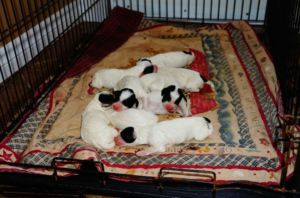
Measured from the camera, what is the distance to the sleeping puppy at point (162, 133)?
1854 millimetres

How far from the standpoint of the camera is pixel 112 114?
2037 millimetres

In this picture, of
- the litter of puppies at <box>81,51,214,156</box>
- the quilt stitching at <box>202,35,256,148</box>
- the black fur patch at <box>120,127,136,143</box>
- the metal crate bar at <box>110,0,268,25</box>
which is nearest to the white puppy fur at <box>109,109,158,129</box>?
the litter of puppies at <box>81,51,214,156</box>

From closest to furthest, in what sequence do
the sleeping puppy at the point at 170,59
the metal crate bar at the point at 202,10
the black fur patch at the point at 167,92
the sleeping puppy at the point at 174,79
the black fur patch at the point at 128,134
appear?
the black fur patch at the point at 128,134, the black fur patch at the point at 167,92, the sleeping puppy at the point at 174,79, the sleeping puppy at the point at 170,59, the metal crate bar at the point at 202,10

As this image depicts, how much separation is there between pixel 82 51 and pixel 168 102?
48.9 inches

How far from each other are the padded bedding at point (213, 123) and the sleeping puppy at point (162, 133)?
0.14ft

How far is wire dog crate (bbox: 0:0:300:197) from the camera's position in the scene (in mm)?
1543

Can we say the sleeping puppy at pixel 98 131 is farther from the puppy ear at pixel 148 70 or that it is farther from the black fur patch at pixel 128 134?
the puppy ear at pixel 148 70

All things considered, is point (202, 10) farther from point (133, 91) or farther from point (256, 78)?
point (133, 91)

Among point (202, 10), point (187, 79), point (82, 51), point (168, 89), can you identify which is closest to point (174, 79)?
point (187, 79)

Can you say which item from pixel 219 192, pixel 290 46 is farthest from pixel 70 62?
pixel 219 192

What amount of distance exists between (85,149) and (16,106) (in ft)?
2.59

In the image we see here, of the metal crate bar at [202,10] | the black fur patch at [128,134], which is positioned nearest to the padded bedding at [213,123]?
the black fur patch at [128,134]

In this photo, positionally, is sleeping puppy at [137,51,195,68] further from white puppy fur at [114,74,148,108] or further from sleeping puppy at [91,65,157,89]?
white puppy fur at [114,74,148,108]

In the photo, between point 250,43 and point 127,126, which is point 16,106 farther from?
point 250,43
